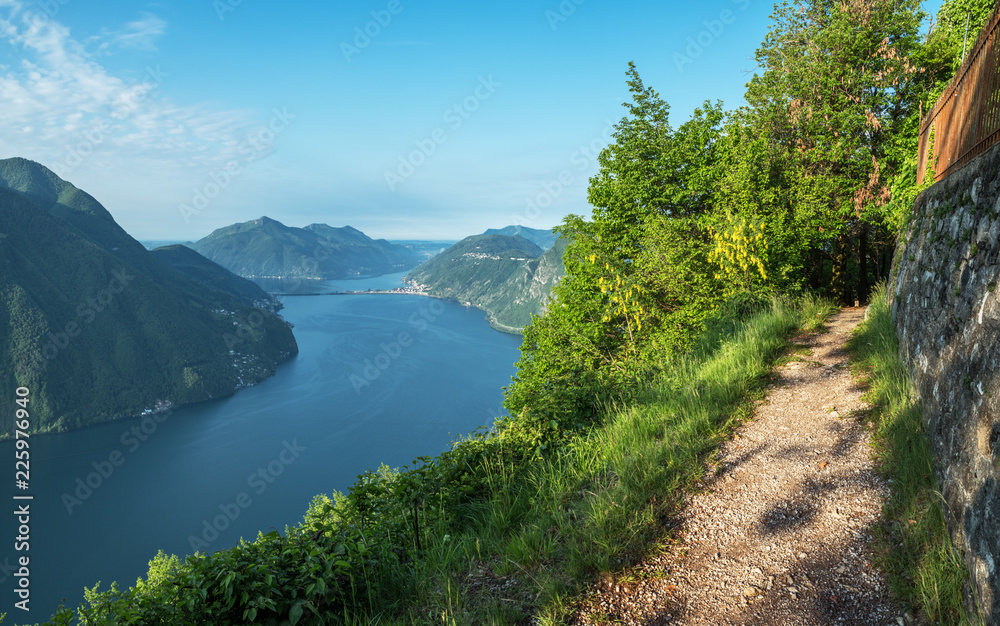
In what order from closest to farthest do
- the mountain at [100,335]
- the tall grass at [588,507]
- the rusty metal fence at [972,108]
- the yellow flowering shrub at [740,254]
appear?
the tall grass at [588,507] < the rusty metal fence at [972,108] < the yellow flowering shrub at [740,254] < the mountain at [100,335]

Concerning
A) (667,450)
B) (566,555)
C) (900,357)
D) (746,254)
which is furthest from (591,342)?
(566,555)

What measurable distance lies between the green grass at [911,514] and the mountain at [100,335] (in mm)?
149526

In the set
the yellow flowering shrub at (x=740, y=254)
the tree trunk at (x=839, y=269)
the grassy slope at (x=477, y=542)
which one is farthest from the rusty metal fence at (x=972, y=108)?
the tree trunk at (x=839, y=269)

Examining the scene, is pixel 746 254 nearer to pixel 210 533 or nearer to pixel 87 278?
pixel 210 533

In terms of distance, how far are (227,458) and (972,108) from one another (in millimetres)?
103477

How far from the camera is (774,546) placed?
3.21 m

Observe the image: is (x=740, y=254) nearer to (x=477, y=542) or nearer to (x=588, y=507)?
Answer: (x=588, y=507)

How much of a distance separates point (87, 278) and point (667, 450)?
698ft

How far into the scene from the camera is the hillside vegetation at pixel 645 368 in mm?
3340

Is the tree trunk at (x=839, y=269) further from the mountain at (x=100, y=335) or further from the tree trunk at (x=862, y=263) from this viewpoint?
the mountain at (x=100, y=335)

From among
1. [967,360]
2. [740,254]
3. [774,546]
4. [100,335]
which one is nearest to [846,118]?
[740,254]

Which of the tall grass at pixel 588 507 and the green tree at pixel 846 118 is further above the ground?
the green tree at pixel 846 118

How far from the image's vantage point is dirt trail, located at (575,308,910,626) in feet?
8.89

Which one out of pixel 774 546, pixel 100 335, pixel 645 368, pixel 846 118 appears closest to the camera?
pixel 774 546
